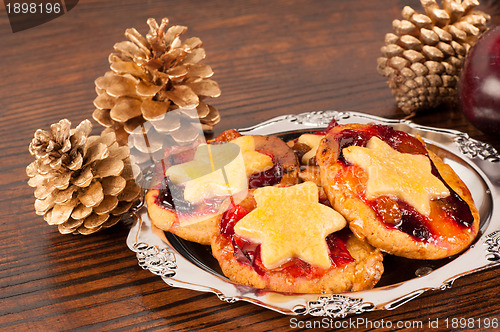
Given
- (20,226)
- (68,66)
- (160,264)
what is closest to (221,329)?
(160,264)

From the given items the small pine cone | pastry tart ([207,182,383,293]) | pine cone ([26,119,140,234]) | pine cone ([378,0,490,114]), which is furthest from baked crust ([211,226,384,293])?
pine cone ([378,0,490,114])

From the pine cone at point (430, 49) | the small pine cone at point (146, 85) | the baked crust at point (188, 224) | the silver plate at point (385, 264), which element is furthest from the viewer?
the pine cone at point (430, 49)

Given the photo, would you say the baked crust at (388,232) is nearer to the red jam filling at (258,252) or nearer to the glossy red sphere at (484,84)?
the red jam filling at (258,252)

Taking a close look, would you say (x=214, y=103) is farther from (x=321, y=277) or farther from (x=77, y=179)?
(x=321, y=277)

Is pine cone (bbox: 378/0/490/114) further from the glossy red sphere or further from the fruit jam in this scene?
the fruit jam

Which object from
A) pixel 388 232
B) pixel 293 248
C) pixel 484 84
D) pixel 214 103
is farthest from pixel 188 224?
pixel 484 84

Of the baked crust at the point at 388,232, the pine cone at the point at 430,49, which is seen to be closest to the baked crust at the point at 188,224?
the baked crust at the point at 388,232
